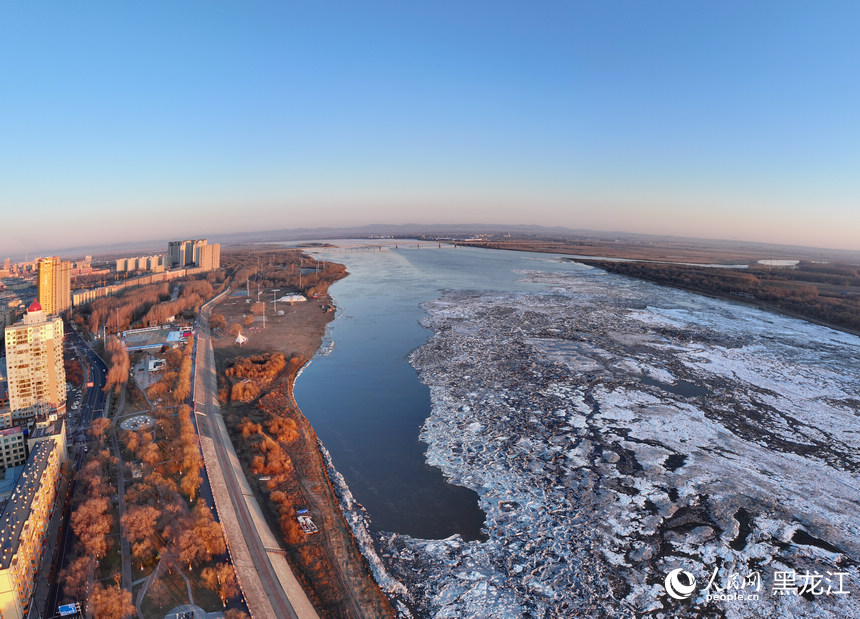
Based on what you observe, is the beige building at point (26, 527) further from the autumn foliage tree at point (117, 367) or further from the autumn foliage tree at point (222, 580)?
the autumn foliage tree at point (117, 367)

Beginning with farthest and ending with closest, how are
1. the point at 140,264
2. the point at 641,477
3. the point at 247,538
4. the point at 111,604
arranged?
the point at 140,264, the point at 641,477, the point at 247,538, the point at 111,604

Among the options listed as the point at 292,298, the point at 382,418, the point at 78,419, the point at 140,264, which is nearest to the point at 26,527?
the point at 78,419

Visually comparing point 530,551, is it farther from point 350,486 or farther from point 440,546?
point 350,486

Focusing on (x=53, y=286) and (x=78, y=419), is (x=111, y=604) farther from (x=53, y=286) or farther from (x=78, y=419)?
(x=53, y=286)

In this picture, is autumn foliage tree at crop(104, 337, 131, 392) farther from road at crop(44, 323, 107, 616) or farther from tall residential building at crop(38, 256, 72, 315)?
tall residential building at crop(38, 256, 72, 315)

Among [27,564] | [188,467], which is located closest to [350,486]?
[188,467]

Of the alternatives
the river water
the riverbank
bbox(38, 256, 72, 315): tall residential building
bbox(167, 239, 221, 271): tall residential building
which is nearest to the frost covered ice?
the river water
